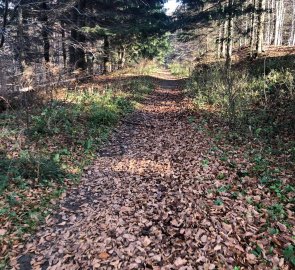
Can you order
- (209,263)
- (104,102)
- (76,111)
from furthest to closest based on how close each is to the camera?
(104,102) < (76,111) < (209,263)

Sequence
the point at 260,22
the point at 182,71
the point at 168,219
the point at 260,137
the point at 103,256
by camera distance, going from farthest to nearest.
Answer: the point at 182,71, the point at 260,22, the point at 260,137, the point at 168,219, the point at 103,256

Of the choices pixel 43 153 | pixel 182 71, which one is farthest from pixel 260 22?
pixel 182 71

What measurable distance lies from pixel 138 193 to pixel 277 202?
8.60ft

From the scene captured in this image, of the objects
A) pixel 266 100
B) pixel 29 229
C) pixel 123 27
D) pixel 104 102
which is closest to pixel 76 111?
pixel 104 102

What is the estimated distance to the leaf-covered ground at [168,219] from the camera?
3.93 m

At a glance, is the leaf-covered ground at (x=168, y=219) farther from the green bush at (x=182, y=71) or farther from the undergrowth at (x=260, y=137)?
the green bush at (x=182, y=71)

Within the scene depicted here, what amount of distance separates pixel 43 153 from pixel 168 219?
384cm

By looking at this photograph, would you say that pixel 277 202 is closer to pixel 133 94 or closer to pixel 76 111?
pixel 76 111

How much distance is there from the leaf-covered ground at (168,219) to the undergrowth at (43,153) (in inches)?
12.6

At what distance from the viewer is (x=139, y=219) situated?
4.86m

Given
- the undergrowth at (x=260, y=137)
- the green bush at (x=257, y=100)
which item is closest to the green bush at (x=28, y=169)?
the undergrowth at (x=260, y=137)

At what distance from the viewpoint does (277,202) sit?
200 inches

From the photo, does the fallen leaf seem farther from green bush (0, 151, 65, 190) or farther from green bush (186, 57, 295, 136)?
green bush (186, 57, 295, 136)

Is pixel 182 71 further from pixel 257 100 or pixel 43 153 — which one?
pixel 43 153
